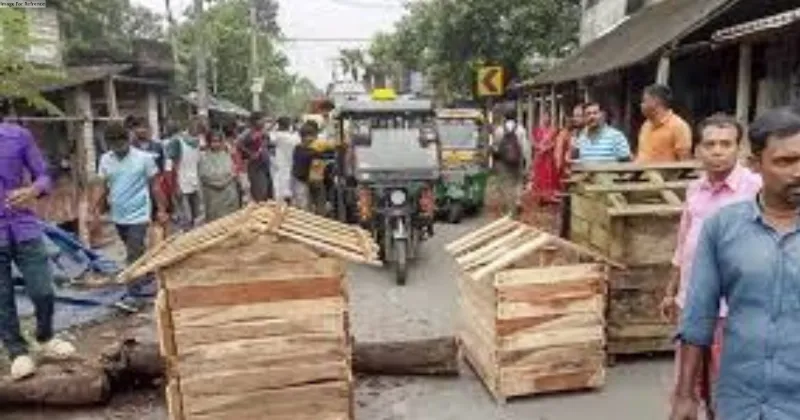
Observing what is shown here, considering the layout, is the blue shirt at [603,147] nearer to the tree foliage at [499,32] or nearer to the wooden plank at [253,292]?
the wooden plank at [253,292]

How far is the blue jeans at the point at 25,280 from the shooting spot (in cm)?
652

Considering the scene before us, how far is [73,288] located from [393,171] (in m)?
3.87

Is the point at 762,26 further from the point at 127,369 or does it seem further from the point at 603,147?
the point at 127,369

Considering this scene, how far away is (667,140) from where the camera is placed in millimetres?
7207

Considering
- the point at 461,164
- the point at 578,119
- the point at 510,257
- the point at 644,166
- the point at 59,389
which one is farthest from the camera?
the point at 461,164

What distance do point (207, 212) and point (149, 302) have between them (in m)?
2.80

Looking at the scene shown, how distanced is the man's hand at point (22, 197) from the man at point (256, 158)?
7.47 meters

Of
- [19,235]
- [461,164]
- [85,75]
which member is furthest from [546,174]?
[85,75]

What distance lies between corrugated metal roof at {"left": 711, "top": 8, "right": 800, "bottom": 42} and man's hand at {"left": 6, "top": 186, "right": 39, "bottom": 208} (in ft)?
20.9

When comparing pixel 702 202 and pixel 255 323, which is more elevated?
pixel 702 202

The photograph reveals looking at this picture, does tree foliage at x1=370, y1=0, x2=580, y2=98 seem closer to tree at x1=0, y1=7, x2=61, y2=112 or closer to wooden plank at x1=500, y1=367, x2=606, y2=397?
tree at x1=0, y1=7, x2=61, y2=112

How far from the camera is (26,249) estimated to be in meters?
6.56

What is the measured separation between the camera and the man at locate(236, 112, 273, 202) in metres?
13.8

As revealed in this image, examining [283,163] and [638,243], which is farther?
[283,163]
